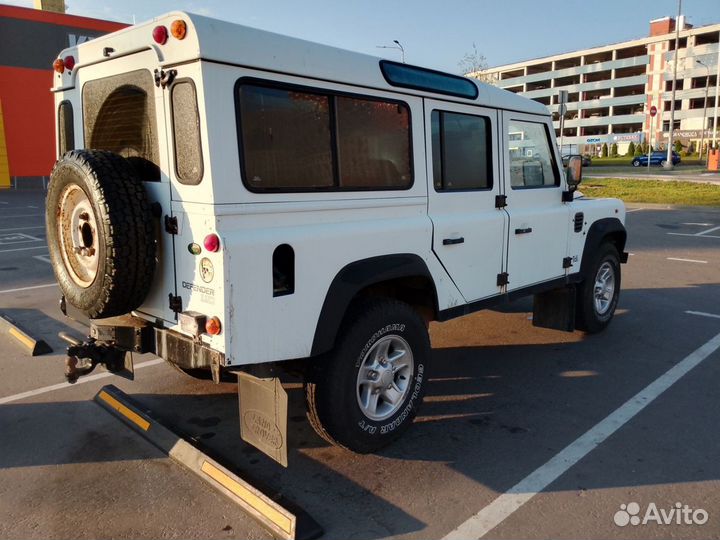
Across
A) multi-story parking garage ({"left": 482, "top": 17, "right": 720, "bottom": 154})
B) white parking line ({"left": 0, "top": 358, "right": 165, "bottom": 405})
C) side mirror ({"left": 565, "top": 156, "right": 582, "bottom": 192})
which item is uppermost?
multi-story parking garage ({"left": 482, "top": 17, "right": 720, "bottom": 154})

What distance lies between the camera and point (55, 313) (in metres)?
6.97

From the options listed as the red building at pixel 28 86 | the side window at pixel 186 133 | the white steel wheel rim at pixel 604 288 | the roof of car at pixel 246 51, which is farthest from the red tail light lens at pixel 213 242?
the red building at pixel 28 86

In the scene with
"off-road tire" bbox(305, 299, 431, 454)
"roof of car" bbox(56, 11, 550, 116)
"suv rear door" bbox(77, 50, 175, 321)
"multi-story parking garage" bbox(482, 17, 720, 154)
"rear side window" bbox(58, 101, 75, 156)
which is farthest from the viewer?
"multi-story parking garage" bbox(482, 17, 720, 154)

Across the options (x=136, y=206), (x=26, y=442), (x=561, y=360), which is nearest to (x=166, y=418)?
(x=26, y=442)

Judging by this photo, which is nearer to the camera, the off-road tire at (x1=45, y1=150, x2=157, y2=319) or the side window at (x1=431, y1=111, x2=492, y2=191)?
the off-road tire at (x1=45, y1=150, x2=157, y2=319)

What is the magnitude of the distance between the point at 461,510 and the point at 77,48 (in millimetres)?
3617

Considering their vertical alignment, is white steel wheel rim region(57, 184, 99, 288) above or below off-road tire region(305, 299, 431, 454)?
above

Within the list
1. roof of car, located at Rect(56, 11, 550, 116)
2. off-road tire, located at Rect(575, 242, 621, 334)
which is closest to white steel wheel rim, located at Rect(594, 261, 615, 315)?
off-road tire, located at Rect(575, 242, 621, 334)

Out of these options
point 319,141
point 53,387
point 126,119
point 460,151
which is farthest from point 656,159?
point 126,119

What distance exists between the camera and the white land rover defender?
2.91 m

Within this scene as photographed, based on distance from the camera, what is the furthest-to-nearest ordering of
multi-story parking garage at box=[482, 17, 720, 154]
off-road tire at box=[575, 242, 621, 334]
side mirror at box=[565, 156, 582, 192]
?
multi-story parking garage at box=[482, 17, 720, 154]
off-road tire at box=[575, 242, 621, 334]
side mirror at box=[565, 156, 582, 192]

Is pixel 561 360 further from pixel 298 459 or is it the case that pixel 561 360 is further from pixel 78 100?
pixel 78 100

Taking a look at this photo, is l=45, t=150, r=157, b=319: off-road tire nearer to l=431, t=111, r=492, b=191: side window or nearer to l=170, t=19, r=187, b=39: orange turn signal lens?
l=170, t=19, r=187, b=39: orange turn signal lens

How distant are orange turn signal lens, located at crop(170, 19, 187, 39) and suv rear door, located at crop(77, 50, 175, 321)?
11.4 inches
